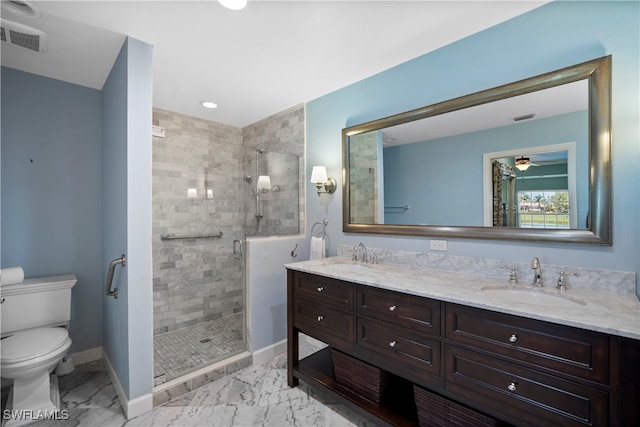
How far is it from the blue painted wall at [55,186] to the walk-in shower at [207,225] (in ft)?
1.69

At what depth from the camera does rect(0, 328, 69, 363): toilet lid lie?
170 cm

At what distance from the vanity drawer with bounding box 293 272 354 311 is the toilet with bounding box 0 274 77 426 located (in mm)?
1612

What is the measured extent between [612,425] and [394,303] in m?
0.88

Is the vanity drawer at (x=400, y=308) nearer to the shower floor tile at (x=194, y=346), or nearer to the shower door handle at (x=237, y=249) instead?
the shower door handle at (x=237, y=249)

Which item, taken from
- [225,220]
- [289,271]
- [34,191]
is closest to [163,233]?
[225,220]

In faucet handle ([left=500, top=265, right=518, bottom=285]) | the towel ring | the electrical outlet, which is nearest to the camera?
faucet handle ([left=500, top=265, right=518, bottom=285])

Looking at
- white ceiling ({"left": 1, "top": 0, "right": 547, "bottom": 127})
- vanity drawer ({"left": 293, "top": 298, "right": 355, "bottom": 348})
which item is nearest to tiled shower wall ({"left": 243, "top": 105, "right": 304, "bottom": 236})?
white ceiling ({"left": 1, "top": 0, "right": 547, "bottom": 127})

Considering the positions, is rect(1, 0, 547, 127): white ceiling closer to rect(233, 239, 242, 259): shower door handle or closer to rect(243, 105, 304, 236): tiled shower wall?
rect(243, 105, 304, 236): tiled shower wall

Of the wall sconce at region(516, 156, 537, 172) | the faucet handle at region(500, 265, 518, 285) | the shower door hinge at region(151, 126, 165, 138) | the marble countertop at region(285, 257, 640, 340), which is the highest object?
the shower door hinge at region(151, 126, 165, 138)

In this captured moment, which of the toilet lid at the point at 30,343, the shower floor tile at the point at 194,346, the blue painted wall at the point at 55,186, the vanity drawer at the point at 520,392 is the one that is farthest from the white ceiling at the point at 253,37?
the shower floor tile at the point at 194,346

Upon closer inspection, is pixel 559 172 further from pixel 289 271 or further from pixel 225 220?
pixel 225 220

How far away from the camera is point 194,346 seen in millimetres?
2684

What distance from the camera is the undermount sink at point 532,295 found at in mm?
1372

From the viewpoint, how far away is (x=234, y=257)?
284 cm
